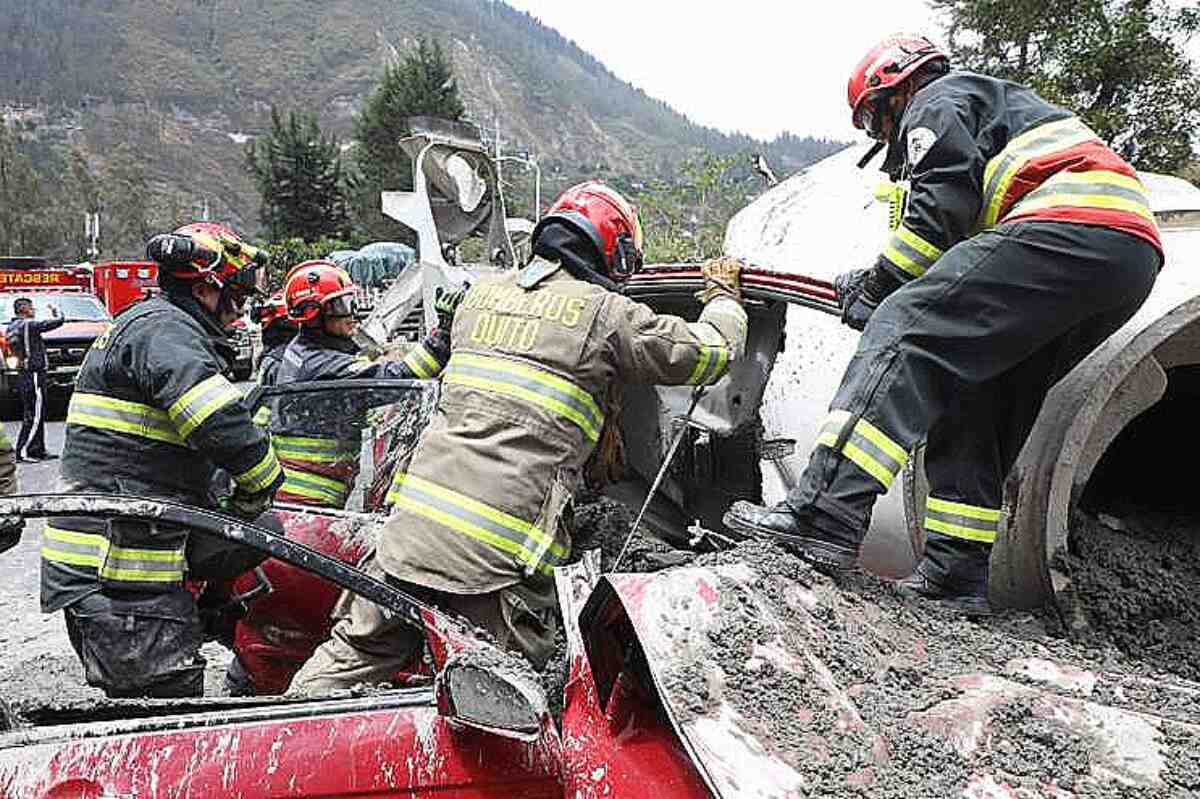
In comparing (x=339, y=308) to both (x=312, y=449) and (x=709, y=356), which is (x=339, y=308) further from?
(x=709, y=356)

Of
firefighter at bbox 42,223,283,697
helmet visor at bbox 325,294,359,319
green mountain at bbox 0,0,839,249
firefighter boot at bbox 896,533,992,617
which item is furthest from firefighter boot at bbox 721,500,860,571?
green mountain at bbox 0,0,839,249

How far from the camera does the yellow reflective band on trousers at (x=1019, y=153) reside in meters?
2.54

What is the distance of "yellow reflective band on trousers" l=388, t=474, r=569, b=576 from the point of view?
8.84ft

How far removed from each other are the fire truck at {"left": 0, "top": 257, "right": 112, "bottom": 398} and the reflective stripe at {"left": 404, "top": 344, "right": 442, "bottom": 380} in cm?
917

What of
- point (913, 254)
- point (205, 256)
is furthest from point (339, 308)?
point (913, 254)

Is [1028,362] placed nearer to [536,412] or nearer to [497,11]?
[536,412]

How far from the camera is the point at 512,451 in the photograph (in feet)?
9.02

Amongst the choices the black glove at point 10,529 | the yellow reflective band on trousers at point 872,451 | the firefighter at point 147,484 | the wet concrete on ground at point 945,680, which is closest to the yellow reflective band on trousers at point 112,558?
the firefighter at point 147,484

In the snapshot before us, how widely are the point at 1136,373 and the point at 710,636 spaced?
4.64 feet

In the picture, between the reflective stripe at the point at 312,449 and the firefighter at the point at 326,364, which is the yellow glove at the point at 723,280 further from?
the reflective stripe at the point at 312,449

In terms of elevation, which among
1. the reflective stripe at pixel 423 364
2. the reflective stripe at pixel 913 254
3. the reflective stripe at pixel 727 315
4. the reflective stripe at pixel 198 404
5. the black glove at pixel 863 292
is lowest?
the reflective stripe at pixel 423 364

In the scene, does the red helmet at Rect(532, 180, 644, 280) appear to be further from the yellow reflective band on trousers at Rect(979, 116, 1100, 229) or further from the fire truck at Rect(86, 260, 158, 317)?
the fire truck at Rect(86, 260, 158, 317)

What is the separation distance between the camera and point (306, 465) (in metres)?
3.78

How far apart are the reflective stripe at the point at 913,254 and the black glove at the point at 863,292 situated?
5 centimetres
